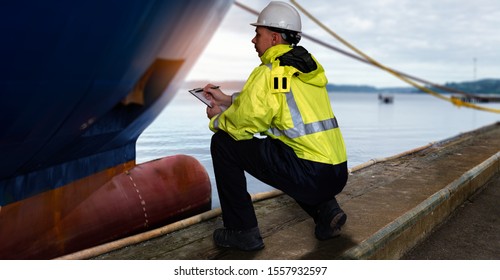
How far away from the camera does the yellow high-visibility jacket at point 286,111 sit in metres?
2.52

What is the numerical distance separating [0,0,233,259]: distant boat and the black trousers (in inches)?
46.7

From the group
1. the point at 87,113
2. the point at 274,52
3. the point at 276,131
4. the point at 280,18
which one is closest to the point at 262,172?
the point at 276,131

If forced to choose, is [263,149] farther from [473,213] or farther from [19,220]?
[473,213]

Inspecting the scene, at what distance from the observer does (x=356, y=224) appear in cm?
334

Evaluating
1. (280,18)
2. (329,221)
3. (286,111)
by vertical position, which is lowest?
(329,221)

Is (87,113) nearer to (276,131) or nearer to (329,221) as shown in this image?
(276,131)

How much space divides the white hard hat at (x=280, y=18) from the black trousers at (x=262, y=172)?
26.0 inches

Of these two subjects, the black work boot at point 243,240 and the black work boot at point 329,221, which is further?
the black work boot at point 329,221

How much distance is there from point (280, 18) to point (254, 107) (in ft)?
2.02

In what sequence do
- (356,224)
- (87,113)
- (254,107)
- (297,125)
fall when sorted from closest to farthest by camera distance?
(254,107) < (297,125) < (356,224) < (87,113)

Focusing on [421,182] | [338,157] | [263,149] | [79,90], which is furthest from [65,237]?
[421,182]

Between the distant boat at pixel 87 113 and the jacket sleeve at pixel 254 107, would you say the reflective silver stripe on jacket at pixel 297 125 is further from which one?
the distant boat at pixel 87 113

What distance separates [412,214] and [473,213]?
1.22 meters

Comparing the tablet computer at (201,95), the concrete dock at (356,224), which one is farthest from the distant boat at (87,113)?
the concrete dock at (356,224)
